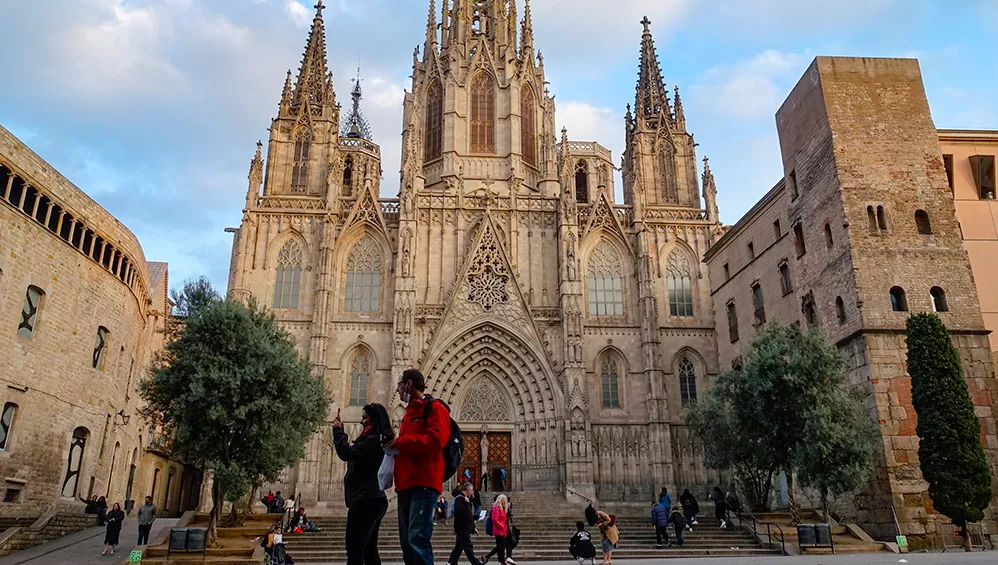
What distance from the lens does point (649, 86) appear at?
140ft

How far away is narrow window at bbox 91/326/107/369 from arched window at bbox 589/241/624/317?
70.4ft

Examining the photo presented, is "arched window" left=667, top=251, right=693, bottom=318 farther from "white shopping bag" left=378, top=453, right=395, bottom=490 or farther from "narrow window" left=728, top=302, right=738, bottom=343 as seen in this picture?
"white shopping bag" left=378, top=453, right=395, bottom=490

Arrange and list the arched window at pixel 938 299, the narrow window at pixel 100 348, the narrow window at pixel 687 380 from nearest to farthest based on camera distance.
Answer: the arched window at pixel 938 299, the narrow window at pixel 100 348, the narrow window at pixel 687 380

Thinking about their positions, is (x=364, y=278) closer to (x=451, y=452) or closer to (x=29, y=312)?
(x=29, y=312)

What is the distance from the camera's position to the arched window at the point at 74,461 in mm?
24078

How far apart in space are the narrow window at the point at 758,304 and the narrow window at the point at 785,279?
2059mm

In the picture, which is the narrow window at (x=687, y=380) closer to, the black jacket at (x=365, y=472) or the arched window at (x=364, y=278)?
the arched window at (x=364, y=278)

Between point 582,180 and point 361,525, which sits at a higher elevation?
point 582,180

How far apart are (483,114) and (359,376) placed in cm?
1685

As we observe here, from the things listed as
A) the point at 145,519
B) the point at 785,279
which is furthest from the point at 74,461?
the point at 785,279

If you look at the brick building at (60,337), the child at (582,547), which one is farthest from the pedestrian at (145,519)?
the child at (582,547)

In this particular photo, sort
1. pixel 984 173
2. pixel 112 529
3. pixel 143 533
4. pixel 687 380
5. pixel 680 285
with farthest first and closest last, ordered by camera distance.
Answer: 1. pixel 680 285
2. pixel 687 380
3. pixel 984 173
4. pixel 143 533
5. pixel 112 529

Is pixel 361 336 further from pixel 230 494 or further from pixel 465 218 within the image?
pixel 230 494

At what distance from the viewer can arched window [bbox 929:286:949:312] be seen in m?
21.9
